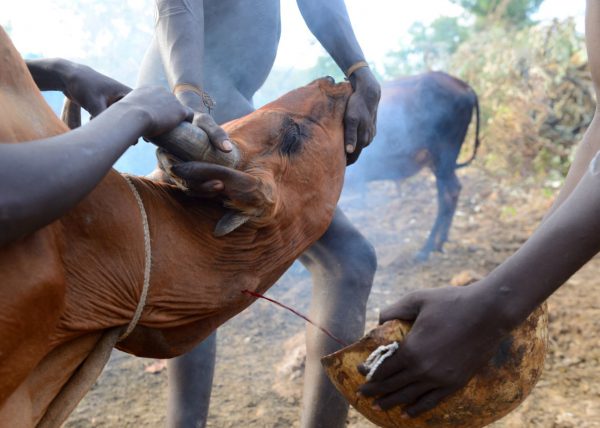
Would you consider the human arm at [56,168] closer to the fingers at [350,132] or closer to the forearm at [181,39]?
the forearm at [181,39]

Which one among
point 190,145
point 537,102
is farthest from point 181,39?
point 537,102

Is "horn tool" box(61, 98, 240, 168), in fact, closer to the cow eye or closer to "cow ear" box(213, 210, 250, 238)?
"cow ear" box(213, 210, 250, 238)

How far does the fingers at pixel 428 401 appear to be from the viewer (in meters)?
1.54

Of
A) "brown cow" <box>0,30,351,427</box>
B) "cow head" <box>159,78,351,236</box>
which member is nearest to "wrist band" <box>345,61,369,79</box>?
"cow head" <box>159,78,351,236</box>

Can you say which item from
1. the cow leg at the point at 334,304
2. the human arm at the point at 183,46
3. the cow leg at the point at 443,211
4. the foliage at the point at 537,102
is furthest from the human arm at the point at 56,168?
the foliage at the point at 537,102

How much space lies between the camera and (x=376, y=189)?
11.1 meters

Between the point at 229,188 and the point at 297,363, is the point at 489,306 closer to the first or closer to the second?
the point at 229,188

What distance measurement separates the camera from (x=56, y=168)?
42.1 inches

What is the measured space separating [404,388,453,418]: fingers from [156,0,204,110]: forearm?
1264 millimetres

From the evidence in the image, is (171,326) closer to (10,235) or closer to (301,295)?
(10,235)

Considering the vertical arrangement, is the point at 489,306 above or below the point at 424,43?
above

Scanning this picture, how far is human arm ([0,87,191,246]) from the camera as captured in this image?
1.01 meters

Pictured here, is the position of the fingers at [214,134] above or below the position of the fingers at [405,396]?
above

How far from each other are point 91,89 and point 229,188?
1.86ft
